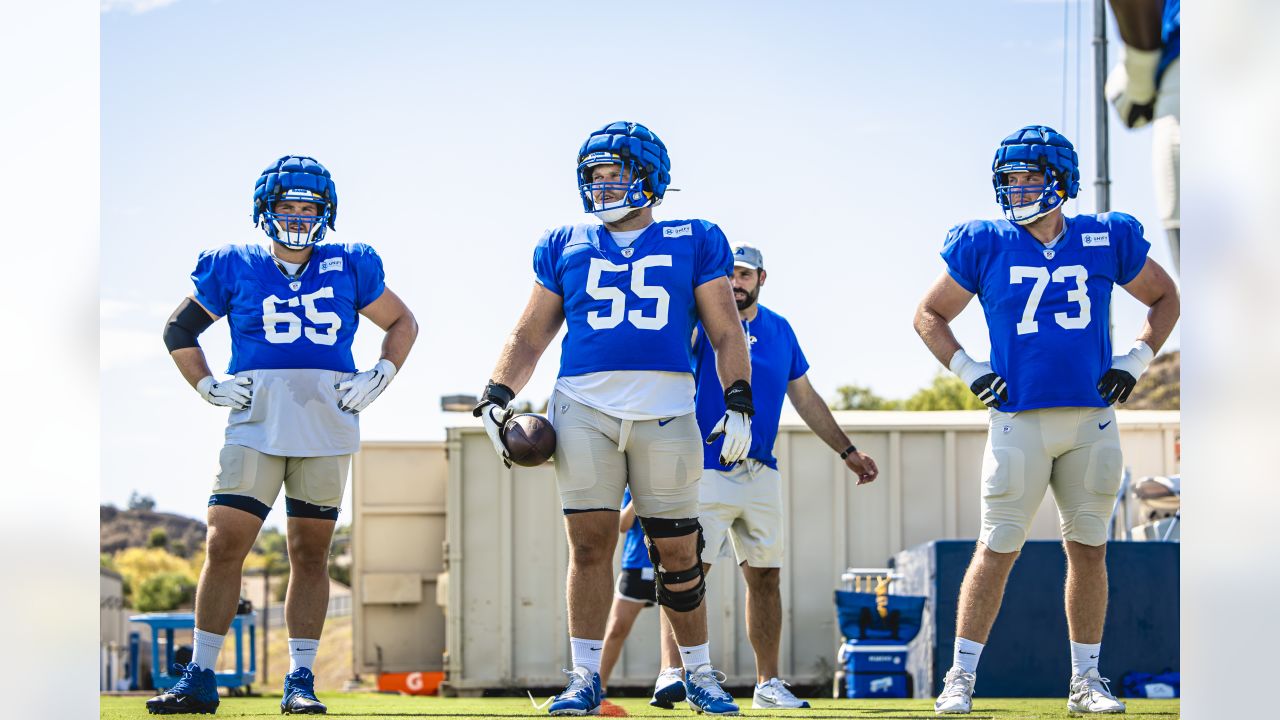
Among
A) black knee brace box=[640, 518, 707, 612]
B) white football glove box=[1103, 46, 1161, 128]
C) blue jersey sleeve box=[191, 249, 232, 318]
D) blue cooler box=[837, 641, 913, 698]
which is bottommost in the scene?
blue cooler box=[837, 641, 913, 698]

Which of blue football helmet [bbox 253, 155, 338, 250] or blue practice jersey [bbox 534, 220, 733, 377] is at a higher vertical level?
blue football helmet [bbox 253, 155, 338, 250]

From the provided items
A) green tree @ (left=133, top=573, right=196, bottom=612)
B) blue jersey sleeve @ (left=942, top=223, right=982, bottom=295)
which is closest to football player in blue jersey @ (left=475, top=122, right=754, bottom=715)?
blue jersey sleeve @ (left=942, top=223, right=982, bottom=295)

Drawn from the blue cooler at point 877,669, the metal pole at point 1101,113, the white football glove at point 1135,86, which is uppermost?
the metal pole at point 1101,113

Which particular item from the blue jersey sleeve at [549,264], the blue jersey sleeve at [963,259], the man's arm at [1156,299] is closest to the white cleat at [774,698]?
the blue jersey sleeve at [963,259]

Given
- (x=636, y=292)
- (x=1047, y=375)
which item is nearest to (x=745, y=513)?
(x=1047, y=375)

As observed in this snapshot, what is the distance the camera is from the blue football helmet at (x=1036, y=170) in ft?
17.4

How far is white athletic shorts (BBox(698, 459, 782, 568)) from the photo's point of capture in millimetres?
6547

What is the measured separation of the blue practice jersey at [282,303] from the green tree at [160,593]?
3865cm

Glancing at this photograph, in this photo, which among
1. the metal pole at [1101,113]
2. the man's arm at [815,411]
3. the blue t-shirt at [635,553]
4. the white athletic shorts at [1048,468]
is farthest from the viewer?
the metal pole at [1101,113]

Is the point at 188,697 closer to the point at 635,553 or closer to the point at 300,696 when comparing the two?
the point at 300,696

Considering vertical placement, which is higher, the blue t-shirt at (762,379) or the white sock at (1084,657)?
the blue t-shirt at (762,379)

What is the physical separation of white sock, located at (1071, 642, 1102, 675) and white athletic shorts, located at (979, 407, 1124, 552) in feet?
1.20

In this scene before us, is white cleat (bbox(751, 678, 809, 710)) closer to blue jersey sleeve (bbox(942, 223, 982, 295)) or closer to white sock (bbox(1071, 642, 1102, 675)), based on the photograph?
white sock (bbox(1071, 642, 1102, 675))

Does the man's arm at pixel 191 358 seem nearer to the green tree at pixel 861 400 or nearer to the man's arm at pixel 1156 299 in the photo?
the man's arm at pixel 1156 299
